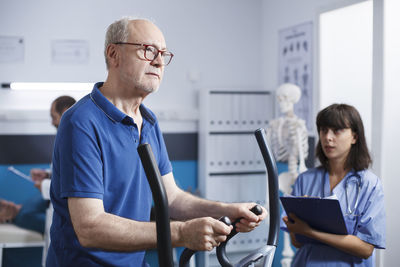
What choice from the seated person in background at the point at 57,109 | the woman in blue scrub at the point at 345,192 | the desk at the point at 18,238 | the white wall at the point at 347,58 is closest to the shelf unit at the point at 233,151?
the white wall at the point at 347,58

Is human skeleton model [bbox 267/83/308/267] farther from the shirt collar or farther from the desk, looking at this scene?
the shirt collar

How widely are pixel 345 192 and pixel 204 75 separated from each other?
212cm

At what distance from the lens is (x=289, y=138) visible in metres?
3.03

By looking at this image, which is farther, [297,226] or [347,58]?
[347,58]

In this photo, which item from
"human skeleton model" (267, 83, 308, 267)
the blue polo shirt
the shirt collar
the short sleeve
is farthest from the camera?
"human skeleton model" (267, 83, 308, 267)

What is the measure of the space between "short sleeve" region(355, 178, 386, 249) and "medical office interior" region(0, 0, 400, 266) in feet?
3.04

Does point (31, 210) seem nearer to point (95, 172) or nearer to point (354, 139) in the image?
point (354, 139)

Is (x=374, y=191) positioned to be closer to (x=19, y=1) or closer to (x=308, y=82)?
(x=308, y=82)

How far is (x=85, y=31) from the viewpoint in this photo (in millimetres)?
3656

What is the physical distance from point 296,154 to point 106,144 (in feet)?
6.30

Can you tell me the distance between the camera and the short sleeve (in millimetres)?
1957

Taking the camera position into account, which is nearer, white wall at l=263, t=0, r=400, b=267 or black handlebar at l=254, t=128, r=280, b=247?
black handlebar at l=254, t=128, r=280, b=247

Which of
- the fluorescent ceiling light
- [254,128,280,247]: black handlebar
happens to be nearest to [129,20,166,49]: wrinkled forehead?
[254,128,280,247]: black handlebar

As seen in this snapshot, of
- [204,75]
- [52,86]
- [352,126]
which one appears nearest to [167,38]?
[204,75]
